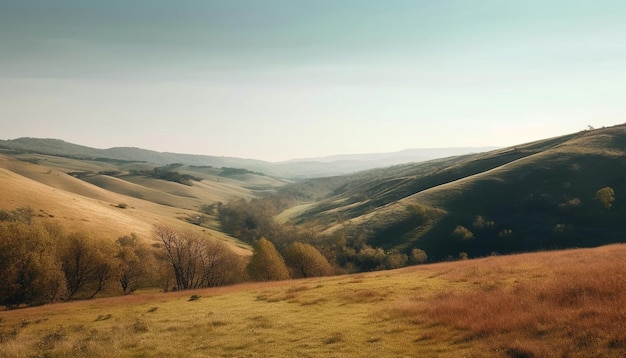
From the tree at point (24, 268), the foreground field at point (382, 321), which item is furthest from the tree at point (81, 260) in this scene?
the foreground field at point (382, 321)

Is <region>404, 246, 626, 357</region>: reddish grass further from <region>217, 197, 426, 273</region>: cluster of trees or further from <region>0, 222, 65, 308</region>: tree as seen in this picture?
<region>217, 197, 426, 273</region>: cluster of trees

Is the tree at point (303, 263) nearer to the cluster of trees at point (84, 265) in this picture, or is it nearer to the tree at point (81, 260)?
the cluster of trees at point (84, 265)

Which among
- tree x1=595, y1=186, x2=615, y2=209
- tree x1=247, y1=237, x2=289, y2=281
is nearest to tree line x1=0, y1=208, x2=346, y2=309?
tree x1=247, y1=237, x2=289, y2=281

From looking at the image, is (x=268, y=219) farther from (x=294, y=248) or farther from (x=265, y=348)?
(x=265, y=348)

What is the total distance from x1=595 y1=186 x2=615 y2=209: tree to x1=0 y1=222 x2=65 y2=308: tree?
163m

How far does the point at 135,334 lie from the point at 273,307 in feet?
37.9

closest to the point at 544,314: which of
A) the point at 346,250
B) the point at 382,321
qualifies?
the point at 382,321

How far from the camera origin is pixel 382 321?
980 inches

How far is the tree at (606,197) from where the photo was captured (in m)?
130

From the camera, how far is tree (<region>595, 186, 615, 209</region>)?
12975 cm

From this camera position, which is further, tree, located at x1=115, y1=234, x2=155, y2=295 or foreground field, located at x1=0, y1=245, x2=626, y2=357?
tree, located at x1=115, y1=234, x2=155, y2=295

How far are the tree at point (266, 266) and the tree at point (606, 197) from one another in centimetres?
12174

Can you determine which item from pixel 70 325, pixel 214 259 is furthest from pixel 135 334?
pixel 214 259

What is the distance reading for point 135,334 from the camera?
89.8 feet
